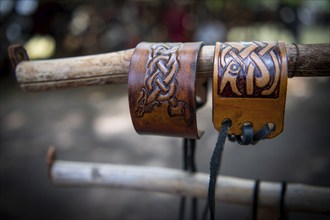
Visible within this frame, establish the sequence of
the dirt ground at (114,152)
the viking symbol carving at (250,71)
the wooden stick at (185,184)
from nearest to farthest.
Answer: the viking symbol carving at (250,71), the wooden stick at (185,184), the dirt ground at (114,152)

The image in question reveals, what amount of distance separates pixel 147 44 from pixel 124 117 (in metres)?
2.22

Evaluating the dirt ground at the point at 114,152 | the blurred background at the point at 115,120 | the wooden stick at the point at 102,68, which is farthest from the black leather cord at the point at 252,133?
the blurred background at the point at 115,120

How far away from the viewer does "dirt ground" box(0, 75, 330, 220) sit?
5.29ft

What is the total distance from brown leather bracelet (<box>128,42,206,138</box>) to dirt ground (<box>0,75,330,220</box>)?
0.64 metres

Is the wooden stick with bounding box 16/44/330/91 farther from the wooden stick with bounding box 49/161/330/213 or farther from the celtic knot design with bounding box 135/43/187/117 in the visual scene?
the wooden stick with bounding box 49/161/330/213

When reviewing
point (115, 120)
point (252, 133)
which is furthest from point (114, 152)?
point (252, 133)

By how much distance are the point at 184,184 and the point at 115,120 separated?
1956mm

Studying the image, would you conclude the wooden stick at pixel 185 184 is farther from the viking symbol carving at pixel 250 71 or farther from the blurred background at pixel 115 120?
the blurred background at pixel 115 120

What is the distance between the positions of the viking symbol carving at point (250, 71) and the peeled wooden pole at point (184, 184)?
374 millimetres

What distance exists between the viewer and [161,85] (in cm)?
54

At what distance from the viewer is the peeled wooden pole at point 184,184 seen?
751mm

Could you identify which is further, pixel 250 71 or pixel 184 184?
pixel 184 184

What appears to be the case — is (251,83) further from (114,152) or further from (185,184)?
(114,152)

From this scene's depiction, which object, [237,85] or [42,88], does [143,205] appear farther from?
[237,85]
